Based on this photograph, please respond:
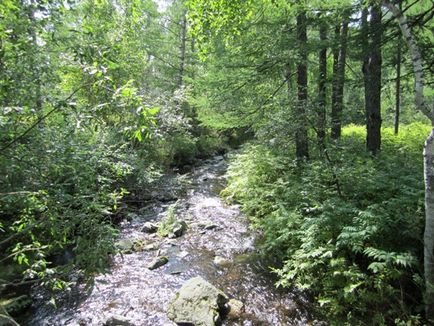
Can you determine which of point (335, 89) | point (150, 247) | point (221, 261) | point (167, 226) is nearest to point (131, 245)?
point (150, 247)

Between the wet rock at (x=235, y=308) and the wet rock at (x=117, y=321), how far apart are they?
5.05 ft

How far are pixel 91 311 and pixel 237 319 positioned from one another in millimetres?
2363

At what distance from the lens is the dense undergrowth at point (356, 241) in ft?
13.6

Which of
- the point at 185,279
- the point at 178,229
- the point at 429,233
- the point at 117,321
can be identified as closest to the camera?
the point at 429,233

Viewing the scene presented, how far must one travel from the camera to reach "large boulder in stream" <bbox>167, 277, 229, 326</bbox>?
15.5 ft

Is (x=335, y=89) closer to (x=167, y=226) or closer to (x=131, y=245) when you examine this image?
(x=167, y=226)

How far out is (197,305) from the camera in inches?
193

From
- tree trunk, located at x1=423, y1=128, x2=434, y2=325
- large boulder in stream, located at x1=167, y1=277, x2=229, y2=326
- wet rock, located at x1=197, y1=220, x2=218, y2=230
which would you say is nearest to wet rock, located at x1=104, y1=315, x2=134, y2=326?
large boulder in stream, located at x1=167, y1=277, x2=229, y2=326

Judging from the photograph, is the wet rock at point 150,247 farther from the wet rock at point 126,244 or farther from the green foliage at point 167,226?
A: the green foliage at point 167,226

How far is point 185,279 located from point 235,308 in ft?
4.54

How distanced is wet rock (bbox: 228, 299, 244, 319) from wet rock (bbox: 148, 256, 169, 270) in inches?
78.0

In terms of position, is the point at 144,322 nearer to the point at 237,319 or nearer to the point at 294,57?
the point at 237,319

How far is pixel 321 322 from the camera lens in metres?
4.57

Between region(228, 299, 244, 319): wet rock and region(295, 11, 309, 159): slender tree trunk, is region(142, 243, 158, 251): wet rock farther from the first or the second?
region(295, 11, 309, 159): slender tree trunk
